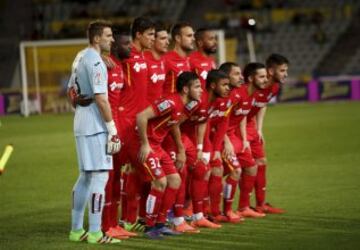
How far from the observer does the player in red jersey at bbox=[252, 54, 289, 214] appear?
11227mm

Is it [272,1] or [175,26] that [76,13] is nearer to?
[272,1]

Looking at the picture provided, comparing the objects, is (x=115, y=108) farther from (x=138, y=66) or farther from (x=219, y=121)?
(x=219, y=121)

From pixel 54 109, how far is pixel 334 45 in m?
14.1

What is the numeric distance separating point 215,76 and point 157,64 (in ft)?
2.17

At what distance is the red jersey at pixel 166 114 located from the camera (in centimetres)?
926

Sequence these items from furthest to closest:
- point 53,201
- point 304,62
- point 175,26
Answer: point 304,62 → point 53,201 → point 175,26

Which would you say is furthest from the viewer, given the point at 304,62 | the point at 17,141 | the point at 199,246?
the point at 304,62

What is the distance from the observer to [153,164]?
9.33 metres

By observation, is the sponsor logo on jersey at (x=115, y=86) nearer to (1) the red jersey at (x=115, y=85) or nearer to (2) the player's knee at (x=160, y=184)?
(1) the red jersey at (x=115, y=85)

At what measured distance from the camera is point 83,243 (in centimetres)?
907

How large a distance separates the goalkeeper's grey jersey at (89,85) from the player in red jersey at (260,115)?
2730mm

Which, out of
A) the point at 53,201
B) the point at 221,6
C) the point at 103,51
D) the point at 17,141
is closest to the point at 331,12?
the point at 221,6

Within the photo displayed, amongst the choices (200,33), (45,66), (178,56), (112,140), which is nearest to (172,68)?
(178,56)

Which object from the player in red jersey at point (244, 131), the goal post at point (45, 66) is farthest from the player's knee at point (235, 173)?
the goal post at point (45, 66)
